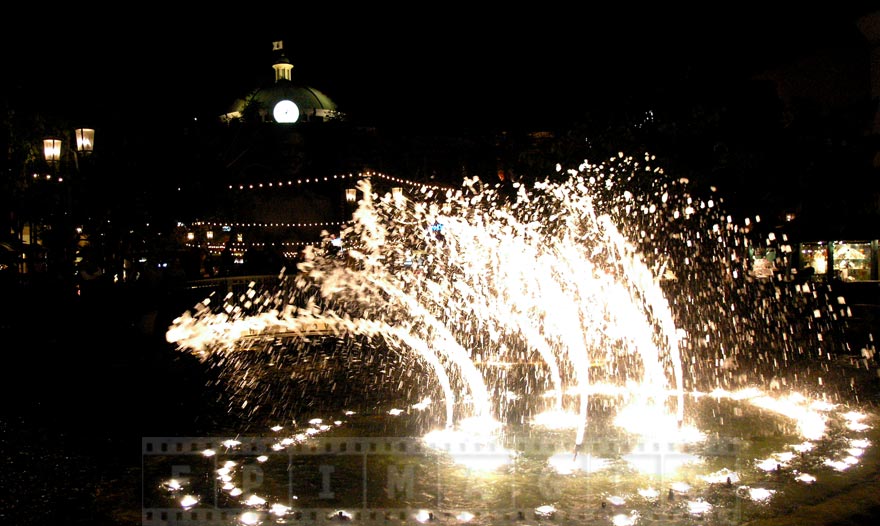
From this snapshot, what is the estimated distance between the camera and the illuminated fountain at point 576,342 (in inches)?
271

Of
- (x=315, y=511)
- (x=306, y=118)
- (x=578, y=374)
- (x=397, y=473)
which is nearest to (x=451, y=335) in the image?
(x=578, y=374)

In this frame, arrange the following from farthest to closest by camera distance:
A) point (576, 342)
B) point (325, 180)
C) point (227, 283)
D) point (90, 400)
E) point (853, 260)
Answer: point (325, 180), point (853, 260), point (227, 283), point (576, 342), point (90, 400)

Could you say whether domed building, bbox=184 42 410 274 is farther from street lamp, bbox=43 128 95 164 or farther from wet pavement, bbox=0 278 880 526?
wet pavement, bbox=0 278 880 526

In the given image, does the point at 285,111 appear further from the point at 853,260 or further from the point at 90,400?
the point at 90,400

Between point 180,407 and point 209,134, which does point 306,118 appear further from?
point 180,407

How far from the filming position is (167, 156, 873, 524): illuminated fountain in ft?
22.6

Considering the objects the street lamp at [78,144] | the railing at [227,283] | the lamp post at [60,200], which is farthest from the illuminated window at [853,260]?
the lamp post at [60,200]

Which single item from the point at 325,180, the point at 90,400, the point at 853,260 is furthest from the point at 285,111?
the point at 90,400

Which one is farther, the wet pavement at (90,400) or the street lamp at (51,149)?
the street lamp at (51,149)

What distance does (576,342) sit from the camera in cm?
1316

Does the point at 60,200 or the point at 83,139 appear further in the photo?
the point at 60,200

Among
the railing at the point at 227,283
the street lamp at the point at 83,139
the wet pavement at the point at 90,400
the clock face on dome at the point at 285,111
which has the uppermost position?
the clock face on dome at the point at 285,111

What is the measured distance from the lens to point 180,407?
8.60 m

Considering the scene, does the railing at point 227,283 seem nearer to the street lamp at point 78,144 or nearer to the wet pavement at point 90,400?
the wet pavement at point 90,400
